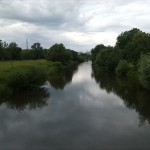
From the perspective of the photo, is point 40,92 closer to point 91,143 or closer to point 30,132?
point 30,132

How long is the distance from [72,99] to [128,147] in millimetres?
17807

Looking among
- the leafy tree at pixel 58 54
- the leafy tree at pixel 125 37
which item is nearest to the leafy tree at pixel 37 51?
the leafy tree at pixel 58 54

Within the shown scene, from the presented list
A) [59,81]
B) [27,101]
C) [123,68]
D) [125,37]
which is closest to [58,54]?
[125,37]

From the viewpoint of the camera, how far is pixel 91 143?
19.3 metres

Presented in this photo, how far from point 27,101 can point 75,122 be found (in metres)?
12.3

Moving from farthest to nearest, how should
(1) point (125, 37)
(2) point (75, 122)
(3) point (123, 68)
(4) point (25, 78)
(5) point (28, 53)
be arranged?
(5) point (28, 53)
(1) point (125, 37)
(3) point (123, 68)
(4) point (25, 78)
(2) point (75, 122)

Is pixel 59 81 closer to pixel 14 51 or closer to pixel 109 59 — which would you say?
pixel 109 59

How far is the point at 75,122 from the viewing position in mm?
24469

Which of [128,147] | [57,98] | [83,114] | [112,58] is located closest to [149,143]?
[128,147]

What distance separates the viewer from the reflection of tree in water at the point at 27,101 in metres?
32.3

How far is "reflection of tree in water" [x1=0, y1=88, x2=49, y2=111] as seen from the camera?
106ft

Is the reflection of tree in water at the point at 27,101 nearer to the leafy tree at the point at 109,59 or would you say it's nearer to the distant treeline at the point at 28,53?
the leafy tree at the point at 109,59

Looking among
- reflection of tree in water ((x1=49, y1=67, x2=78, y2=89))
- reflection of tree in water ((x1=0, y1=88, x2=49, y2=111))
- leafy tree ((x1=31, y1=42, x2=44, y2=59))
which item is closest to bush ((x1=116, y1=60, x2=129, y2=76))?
reflection of tree in water ((x1=49, y1=67, x2=78, y2=89))

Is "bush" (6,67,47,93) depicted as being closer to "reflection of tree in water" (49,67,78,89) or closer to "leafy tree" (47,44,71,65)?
"reflection of tree in water" (49,67,78,89)
